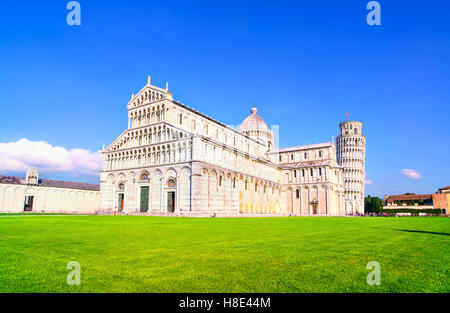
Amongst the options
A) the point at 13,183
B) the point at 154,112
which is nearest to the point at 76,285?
the point at 154,112

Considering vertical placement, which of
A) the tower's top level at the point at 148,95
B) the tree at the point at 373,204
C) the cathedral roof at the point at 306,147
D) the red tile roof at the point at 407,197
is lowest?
the tree at the point at 373,204

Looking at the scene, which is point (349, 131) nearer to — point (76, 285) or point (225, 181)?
point (225, 181)

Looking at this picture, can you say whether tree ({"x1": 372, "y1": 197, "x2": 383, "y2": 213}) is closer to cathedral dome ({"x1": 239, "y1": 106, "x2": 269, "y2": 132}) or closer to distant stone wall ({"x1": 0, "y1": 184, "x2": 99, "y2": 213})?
cathedral dome ({"x1": 239, "y1": 106, "x2": 269, "y2": 132})

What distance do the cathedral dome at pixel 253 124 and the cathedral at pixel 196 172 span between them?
8.44 m

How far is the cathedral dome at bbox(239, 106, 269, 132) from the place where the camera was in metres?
88.6

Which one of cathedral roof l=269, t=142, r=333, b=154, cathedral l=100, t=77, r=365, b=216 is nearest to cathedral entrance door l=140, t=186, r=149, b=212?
cathedral l=100, t=77, r=365, b=216

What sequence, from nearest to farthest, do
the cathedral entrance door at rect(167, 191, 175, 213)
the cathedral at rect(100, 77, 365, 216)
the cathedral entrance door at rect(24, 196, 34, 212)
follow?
the cathedral at rect(100, 77, 365, 216) < the cathedral entrance door at rect(167, 191, 175, 213) < the cathedral entrance door at rect(24, 196, 34, 212)

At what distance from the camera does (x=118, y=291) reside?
204 inches

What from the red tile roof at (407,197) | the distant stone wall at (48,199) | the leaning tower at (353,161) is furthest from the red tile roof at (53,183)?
→ the red tile roof at (407,197)

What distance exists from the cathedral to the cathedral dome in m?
8.44

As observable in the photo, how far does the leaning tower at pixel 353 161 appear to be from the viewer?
10312 cm

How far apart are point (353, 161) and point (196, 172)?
76.2m

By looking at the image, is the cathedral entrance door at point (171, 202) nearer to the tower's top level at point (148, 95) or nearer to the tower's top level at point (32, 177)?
the tower's top level at point (148, 95)
